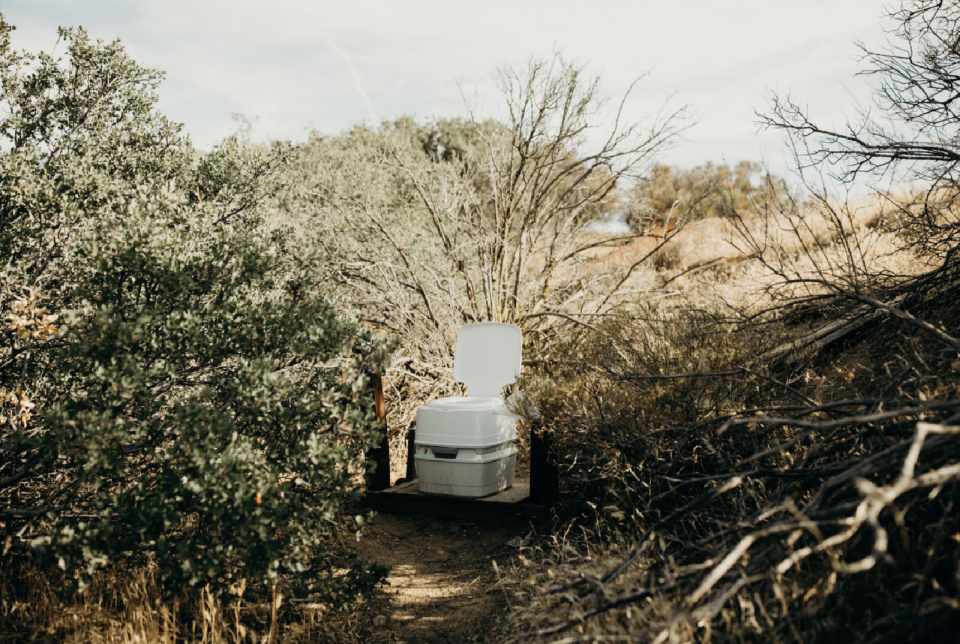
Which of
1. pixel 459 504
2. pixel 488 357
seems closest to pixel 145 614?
pixel 459 504

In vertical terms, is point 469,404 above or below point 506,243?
below

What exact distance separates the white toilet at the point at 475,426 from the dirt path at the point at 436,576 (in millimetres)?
312

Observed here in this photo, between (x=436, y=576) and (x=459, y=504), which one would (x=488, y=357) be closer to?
(x=459, y=504)

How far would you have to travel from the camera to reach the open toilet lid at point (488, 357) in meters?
4.98

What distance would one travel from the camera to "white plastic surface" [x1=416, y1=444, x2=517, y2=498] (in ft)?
14.9

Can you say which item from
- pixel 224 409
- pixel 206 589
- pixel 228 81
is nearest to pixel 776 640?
pixel 224 409

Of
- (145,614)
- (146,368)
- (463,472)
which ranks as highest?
(146,368)

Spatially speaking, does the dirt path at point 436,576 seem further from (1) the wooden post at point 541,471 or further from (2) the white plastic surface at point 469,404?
(2) the white plastic surface at point 469,404

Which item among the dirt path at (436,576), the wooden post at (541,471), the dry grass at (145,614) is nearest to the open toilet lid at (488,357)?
the wooden post at (541,471)

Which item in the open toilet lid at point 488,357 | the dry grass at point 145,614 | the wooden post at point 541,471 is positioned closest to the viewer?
the dry grass at point 145,614

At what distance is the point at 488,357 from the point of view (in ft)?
16.5

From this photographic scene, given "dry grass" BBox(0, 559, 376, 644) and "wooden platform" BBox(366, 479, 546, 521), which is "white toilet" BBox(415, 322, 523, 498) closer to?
"wooden platform" BBox(366, 479, 546, 521)

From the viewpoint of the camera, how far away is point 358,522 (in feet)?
10.2

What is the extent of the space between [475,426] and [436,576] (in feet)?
3.20
